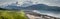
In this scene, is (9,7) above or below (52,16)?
above

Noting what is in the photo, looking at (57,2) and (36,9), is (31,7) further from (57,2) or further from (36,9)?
(57,2)

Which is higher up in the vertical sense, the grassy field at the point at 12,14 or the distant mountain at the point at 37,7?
the distant mountain at the point at 37,7

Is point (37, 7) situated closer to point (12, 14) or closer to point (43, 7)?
point (43, 7)

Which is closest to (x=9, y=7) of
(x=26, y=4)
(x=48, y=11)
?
(x=26, y=4)

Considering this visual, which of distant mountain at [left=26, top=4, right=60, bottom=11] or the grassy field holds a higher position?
distant mountain at [left=26, top=4, right=60, bottom=11]

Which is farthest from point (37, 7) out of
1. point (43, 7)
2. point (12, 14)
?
point (12, 14)

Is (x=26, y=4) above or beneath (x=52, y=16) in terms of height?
above

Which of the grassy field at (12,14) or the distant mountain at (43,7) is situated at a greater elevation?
the distant mountain at (43,7)

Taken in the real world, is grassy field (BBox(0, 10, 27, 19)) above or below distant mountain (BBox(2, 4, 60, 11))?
below

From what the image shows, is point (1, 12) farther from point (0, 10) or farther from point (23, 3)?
point (23, 3)
